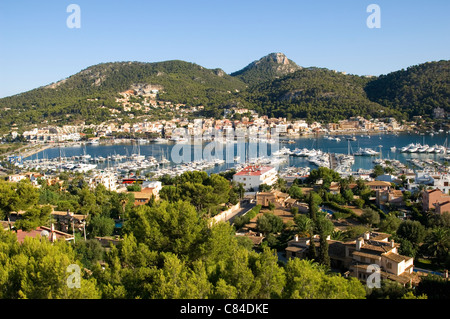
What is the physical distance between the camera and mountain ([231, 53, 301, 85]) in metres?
122

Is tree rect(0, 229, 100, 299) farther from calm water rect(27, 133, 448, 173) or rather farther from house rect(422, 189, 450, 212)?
calm water rect(27, 133, 448, 173)

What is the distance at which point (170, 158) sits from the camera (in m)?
39.8

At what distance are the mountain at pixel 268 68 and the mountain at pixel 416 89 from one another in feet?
153

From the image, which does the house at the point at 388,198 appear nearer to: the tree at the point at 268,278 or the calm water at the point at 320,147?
the tree at the point at 268,278

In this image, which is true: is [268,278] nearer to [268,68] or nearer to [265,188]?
[265,188]

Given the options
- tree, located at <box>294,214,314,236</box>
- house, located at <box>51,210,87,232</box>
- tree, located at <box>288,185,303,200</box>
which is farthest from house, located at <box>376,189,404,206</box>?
house, located at <box>51,210,87,232</box>

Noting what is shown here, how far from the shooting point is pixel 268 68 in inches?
4938

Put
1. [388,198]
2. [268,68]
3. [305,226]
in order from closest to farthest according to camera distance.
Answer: [305,226], [388,198], [268,68]

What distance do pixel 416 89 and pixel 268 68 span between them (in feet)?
206

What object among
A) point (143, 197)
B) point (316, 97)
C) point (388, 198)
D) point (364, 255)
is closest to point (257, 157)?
point (143, 197)

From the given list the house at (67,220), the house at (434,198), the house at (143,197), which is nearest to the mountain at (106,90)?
the house at (143,197)

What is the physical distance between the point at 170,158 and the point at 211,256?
33383mm

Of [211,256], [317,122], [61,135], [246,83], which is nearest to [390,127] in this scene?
[317,122]
